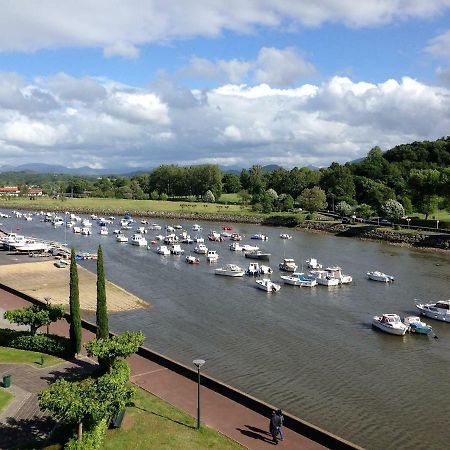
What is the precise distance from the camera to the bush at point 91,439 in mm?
17781

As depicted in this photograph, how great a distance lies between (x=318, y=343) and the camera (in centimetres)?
4122

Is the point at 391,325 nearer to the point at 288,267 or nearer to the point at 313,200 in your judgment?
the point at 288,267

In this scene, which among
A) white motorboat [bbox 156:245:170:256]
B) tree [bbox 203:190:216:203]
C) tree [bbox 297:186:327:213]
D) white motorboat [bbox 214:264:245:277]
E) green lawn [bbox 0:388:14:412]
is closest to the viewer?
green lawn [bbox 0:388:14:412]

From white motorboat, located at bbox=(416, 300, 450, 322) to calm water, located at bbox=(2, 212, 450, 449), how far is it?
89cm

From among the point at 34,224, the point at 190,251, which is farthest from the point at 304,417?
the point at 34,224

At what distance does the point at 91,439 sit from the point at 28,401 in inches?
291

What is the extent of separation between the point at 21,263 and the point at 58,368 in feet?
149

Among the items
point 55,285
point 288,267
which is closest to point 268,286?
point 288,267

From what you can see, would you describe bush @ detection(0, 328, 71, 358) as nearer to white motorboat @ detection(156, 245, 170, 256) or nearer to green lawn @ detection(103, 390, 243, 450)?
green lawn @ detection(103, 390, 243, 450)

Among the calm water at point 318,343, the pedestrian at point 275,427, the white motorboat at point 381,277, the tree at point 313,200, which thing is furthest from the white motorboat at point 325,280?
the tree at point 313,200

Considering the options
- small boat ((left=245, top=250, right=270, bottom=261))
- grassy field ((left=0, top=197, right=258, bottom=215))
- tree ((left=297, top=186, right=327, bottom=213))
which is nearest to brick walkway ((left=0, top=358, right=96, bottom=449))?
small boat ((left=245, top=250, right=270, bottom=261))

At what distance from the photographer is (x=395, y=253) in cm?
9200

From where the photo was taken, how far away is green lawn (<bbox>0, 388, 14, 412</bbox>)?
23.7 m

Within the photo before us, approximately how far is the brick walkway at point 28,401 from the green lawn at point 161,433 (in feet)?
10.5
